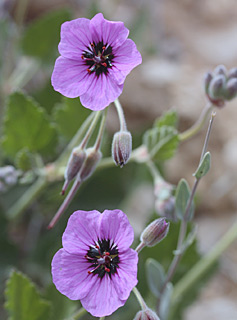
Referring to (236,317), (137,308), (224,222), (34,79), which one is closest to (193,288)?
(137,308)

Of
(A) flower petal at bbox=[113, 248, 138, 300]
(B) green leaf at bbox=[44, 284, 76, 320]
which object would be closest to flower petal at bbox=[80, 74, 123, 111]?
(A) flower petal at bbox=[113, 248, 138, 300]

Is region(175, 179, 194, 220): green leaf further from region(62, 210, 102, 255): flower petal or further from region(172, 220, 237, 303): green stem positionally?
region(172, 220, 237, 303): green stem

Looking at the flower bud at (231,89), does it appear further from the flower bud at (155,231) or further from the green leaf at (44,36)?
the green leaf at (44,36)

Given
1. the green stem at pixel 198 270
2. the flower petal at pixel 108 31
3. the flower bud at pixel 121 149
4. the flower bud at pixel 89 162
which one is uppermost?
the flower petal at pixel 108 31

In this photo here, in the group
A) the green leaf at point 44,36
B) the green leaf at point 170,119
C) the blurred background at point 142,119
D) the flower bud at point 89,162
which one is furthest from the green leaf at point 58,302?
the green leaf at point 44,36

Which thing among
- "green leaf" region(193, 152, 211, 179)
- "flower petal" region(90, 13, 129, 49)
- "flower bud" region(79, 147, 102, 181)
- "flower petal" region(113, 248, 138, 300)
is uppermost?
"flower petal" region(90, 13, 129, 49)

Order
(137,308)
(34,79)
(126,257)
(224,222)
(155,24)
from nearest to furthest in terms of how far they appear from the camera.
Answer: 1. (126,257)
2. (137,308)
3. (224,222)
4. (34,79)
5. (155,24)

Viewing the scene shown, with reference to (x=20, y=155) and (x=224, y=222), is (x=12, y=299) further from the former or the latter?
(x=224, y=222)
